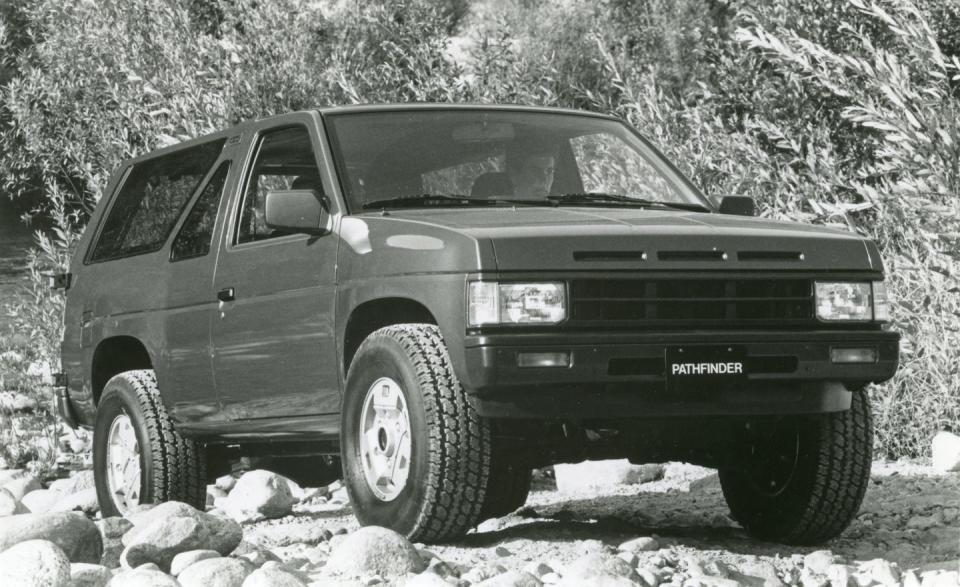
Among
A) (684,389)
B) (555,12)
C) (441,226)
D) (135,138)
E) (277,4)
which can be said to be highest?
(555,12)

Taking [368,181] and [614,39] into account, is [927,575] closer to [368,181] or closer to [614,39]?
[368,181]

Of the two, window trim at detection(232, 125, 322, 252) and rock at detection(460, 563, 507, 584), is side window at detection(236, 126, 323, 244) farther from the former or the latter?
rock at detection(460, 563, 507, 584)

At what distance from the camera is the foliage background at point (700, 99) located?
335 inches

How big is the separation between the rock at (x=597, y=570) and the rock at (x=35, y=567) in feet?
5.45

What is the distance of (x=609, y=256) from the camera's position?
523cm

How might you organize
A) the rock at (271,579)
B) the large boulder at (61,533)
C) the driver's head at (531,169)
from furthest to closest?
1. the driver's head at (531,169)
2. the large boulder at (61,533)
3. the rock at (271,579)

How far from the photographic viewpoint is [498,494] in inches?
228

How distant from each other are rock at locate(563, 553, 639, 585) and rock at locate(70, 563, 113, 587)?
1.61m

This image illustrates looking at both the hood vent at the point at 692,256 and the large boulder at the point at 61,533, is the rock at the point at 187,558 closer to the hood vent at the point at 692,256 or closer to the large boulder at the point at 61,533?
the large boulder at the point at 61,533

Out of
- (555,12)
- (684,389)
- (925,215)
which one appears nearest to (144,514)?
(684,389)

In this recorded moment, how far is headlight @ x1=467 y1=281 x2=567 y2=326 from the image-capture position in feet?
16.8

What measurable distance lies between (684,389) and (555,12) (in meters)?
21.7

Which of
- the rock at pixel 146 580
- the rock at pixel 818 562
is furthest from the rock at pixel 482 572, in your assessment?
the rock at pixel 818 562

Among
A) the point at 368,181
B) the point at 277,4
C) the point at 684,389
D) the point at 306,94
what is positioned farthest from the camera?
the point at 277,4
